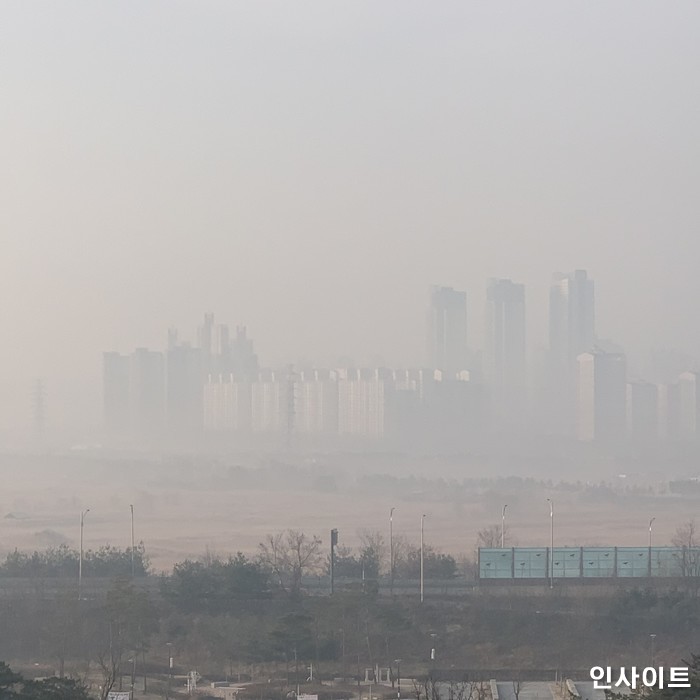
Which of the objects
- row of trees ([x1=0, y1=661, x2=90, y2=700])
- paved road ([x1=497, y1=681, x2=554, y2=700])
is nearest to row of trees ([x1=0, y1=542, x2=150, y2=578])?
paved road ([x1=497, y1=681, x2=554, y2=700])

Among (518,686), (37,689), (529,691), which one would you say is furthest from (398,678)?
(37,689)

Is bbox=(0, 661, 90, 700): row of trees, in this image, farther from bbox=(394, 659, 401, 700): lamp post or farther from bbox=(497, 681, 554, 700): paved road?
bbox=(497, 681, 554, 700): paved road

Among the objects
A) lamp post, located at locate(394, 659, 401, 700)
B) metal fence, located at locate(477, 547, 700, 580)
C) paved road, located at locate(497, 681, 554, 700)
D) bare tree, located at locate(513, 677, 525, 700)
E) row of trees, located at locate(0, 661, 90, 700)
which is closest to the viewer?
row of trees, located at locate(0, 661, 90, 700)

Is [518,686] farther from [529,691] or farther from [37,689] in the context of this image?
[37,689]

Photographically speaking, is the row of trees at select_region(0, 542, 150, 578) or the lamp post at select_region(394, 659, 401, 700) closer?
the lamp post at select_region(394, 659, 401, 700)

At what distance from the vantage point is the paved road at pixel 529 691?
25.5m

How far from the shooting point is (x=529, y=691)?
26281mm

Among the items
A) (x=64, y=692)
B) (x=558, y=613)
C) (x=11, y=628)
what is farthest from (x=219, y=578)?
(x=64, y=692)

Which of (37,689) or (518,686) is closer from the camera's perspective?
(37,689)

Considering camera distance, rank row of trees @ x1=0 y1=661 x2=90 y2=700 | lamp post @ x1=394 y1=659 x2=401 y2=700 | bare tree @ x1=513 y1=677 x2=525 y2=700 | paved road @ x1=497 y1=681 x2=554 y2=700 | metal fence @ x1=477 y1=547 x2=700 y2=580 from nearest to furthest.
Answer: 1. row of trees @ x1=0 y1=661 x2=90 y2=700
2. bare tree @ x1=513 y1=677 x2=525 y2=700
3. paved road @ x1=497 y1=681 x2=554 y2=700
4. lamp post @ x1=394 y1=659 x2=401 y2=700
5. metal fence @ x1=477 y1=547 x2=700 y2=580

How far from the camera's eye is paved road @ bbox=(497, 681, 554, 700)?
83.7 ft

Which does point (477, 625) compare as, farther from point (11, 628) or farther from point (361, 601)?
point (11, 628)

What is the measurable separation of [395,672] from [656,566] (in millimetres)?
15406

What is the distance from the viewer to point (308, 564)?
44.1 metres
